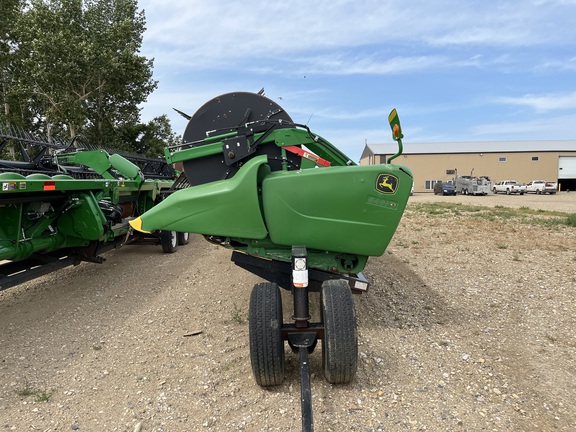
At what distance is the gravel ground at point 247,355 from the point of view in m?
2.73

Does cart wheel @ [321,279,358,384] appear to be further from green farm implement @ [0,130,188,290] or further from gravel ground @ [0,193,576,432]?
green farm implement @ [0,130,188,290]

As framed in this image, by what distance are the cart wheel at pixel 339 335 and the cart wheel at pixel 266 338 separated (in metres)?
0.31

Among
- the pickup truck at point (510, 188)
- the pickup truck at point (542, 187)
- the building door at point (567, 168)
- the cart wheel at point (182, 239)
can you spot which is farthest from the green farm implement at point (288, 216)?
the building door at point (567, 168)

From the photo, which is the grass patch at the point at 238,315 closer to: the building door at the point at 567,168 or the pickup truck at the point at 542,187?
the pickup truck at the point at 542,187

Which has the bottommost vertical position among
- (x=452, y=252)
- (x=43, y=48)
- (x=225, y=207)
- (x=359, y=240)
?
(x=452, y=252)

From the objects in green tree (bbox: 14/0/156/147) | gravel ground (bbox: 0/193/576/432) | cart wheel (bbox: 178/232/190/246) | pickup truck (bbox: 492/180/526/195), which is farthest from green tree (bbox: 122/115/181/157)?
pickup truck (bbox: 492/180/526/195)

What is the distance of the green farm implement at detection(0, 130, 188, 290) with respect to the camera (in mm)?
4285

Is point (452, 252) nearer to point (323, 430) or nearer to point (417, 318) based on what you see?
point (417, 318)

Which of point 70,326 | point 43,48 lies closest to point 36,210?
point 70,326

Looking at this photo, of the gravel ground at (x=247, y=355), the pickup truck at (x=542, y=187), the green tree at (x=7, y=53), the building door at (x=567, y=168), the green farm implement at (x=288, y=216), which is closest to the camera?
the gravel ground at (x=247, y=355)

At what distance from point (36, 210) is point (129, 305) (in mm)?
1457

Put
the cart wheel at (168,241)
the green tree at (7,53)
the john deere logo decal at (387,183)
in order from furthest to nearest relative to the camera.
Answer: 1. the green tree at (7,53)
2. the cart wheel at (168,241)
3. the john deere logo decal at (387,183)

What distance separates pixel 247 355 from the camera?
3551 mm

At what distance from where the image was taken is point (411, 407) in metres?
2.79
